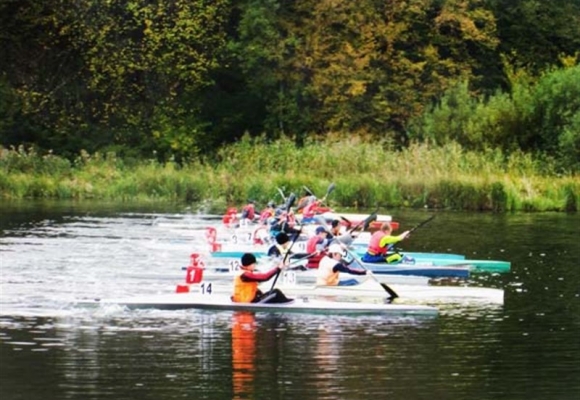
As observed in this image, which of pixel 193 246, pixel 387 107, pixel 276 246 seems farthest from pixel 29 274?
pixel 387 107

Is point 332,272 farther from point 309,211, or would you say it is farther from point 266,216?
point 309,211

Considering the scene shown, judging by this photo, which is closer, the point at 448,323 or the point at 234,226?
the point at 448,323

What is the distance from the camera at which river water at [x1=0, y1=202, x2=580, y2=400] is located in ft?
55.1

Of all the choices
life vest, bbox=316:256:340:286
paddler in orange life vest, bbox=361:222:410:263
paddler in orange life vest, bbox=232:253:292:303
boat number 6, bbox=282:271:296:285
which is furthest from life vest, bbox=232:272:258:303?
paddler in orange life vest, bbox=361:222:410:263

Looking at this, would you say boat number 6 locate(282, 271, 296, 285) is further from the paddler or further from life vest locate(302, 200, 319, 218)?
life vest locate(302, 200, 319, 218)

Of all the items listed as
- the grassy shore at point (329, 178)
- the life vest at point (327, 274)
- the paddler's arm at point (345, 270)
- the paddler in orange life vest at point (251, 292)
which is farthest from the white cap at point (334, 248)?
the grassy shore at point (329, 178)

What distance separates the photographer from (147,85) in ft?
190

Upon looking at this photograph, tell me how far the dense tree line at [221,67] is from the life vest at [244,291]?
32.7m

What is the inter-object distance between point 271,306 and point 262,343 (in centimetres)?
227

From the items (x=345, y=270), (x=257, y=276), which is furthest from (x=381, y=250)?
(x=257, y=276)

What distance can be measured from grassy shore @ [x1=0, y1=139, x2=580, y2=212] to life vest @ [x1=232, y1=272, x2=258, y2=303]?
20441 millimetres

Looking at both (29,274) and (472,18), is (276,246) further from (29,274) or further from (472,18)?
(472,18)

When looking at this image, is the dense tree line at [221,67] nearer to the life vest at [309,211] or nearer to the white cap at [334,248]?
the life vest at [309,211]

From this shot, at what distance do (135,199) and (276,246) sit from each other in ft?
66.6
